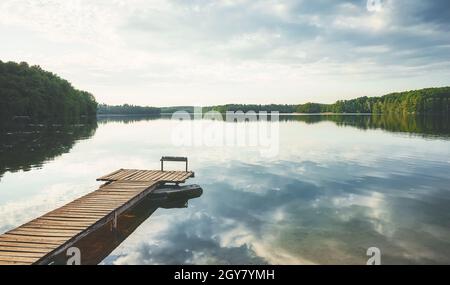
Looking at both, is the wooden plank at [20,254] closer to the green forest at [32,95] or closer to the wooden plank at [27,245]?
the wooden plank at [27,245]

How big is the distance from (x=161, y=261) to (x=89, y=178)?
17.8m

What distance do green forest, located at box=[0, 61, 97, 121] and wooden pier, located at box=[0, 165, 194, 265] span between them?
89864mm

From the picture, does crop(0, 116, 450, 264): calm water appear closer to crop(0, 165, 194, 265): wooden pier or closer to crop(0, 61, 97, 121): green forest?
crop(0, 165, 194, 265): wooden pier

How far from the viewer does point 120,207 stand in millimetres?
17141

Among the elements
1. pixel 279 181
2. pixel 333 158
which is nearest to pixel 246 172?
pixel 279 181

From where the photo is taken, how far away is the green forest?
97.2m

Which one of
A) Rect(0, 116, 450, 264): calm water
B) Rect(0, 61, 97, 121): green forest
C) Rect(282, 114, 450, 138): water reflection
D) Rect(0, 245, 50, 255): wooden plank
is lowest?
Rect(0, 116, 450, 264): calm water

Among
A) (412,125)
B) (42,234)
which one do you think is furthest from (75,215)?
(412,125)

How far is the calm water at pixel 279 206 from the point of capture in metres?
14.1

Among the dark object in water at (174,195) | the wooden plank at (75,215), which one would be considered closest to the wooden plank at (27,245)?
the wooden plank at (75,215)

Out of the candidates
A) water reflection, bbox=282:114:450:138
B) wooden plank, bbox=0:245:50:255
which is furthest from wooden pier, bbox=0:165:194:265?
water reflection, bbox=282:114:450:138
